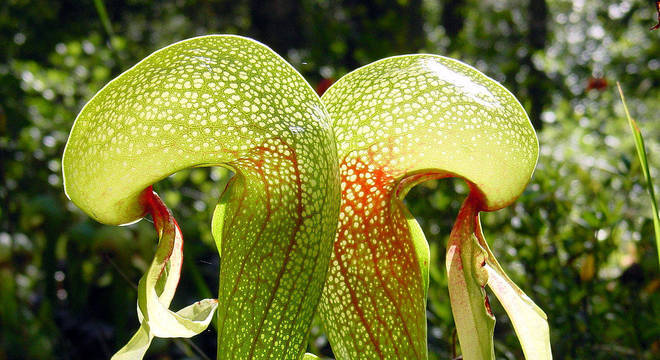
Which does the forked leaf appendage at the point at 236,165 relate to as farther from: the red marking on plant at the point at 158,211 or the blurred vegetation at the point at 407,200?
the blurred vegetation at the point at 407,200

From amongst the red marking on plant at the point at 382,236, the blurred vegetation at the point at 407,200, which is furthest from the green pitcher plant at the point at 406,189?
the blurred vegetation at the point at 407,200

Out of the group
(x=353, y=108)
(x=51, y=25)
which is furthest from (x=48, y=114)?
Answer: (x=51, y=25)

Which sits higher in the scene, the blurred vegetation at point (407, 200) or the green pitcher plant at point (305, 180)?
the green pitcher plant at point (305, 180)

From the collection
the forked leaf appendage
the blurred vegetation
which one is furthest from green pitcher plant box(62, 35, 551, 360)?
the blurred vegetation

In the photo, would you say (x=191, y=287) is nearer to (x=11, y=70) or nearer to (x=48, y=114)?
(x=48, y=114)

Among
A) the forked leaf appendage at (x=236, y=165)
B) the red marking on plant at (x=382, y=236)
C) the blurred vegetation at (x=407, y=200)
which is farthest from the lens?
the blurred vegetation at (x=407, y=200)

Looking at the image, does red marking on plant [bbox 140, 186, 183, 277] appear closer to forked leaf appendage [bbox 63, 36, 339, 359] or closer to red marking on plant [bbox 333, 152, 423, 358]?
forked leaf appendage [bbox 63, 36, 339, 359]

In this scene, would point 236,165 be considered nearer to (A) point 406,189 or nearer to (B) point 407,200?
(A) point 406,189

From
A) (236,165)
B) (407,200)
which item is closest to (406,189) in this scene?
(236,165)
